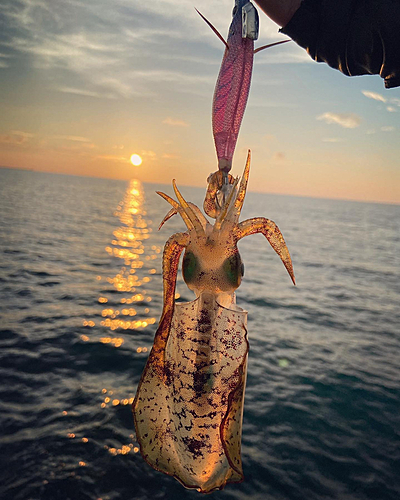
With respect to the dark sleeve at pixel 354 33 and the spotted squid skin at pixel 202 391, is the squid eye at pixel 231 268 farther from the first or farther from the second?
the dark sleeve at pixel 354 33

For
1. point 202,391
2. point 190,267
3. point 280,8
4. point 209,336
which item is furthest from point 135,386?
point 280,8

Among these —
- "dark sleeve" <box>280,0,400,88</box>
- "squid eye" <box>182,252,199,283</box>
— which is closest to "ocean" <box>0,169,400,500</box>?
"squid eye" <box>182,252,199,283</box>

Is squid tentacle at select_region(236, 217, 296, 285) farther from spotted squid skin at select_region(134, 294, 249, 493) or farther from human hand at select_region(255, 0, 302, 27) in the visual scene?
human hand at select_region(255, 0, 302, 27)

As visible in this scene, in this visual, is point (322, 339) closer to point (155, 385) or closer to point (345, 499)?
point (345, 499)

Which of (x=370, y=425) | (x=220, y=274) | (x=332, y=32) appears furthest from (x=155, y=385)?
(x=370, y=425)

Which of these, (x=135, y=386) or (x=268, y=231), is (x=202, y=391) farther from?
(x=135, y=386)

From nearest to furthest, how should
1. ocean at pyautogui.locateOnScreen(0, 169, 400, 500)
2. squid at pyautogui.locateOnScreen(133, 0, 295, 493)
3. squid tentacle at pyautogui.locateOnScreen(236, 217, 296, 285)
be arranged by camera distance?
1. squid at pyautogui.locateOnScreen(133, 0, 295, 493)
2. squid tentacle at pyautogui.locateOnScreen(236, 217, 296, 285)
3. ocean at pyautogui.locateOnScreen(0, 169, 400, 500)
